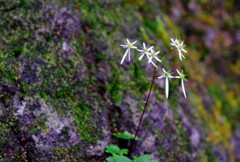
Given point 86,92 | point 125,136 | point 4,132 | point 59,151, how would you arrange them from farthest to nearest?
point 86,92
point 125,136
point 59,151
point 4,132

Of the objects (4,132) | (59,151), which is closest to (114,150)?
(59,151)

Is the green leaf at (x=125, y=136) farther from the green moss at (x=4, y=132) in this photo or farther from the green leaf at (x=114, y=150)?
the green moss at (x=4, y=132)

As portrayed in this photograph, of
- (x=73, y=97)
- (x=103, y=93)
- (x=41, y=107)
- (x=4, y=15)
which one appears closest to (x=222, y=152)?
(x=103, y=93)

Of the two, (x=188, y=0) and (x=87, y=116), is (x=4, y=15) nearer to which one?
(x=87, y=116)

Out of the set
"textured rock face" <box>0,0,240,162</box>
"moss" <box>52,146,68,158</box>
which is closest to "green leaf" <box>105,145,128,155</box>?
"textured rock face" <box>0,0,240,162</box>

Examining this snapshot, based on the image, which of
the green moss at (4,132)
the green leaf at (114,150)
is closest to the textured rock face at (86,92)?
the green moss at (4,132)

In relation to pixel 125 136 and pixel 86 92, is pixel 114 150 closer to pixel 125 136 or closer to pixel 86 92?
pixel 125 136

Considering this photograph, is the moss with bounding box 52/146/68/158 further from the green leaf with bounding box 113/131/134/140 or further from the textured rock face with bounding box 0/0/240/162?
the green leaf with bounding box 113/131/134/140

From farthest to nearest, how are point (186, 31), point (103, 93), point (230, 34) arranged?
point (230, 34), point (186, 31), point (103, 93)
